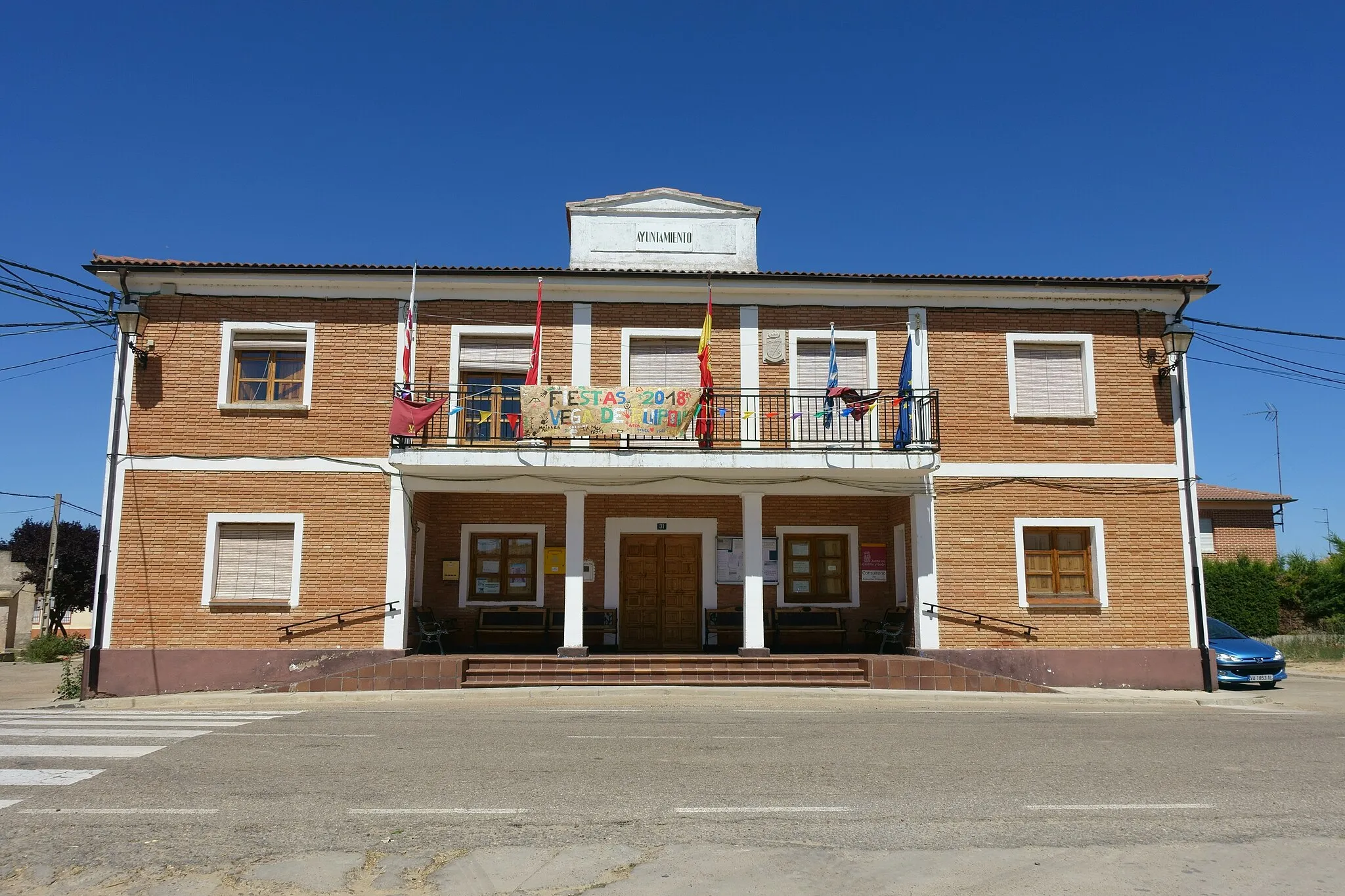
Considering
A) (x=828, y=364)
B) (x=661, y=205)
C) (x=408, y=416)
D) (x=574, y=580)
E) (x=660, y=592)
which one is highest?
(x=661, y=205)

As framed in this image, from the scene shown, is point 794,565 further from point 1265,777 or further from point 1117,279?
point 1265,777

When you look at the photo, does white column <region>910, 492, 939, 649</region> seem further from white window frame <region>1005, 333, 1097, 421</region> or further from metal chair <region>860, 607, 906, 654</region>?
white window frame <region>1005, 333, 1097, 421</region>

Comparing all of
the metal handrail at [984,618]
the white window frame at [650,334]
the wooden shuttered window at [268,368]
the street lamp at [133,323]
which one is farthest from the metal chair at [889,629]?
the street lamp at [133,323]

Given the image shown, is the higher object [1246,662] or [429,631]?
[429,631]

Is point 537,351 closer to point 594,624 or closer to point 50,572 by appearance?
point 594,624

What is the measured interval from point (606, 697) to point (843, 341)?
22.9 ft

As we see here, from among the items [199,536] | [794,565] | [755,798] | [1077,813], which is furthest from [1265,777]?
[199,536]

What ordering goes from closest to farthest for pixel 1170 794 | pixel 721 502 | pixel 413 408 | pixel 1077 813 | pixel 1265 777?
pixel 1077 813, pixel 1170 794, pixel 1265 777, pixel 413 408, pixel 721 502

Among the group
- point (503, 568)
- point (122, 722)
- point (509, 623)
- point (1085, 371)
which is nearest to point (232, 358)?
point (503, 568)

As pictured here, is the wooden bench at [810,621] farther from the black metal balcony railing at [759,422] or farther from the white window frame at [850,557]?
the black metal balcony railing at [759,422]

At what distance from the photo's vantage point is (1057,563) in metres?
15.6

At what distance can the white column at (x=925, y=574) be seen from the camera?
15133 mm

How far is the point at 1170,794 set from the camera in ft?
23.0

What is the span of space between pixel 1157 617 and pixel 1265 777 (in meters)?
8.19
